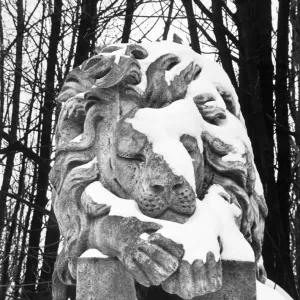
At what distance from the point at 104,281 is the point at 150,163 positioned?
1.88 feet

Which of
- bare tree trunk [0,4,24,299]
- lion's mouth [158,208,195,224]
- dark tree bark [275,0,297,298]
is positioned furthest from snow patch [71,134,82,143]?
bare tree trunk [0,4,24,299]

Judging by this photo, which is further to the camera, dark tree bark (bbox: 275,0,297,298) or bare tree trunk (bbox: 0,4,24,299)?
bare tree trunk (bbox: 0,4,24,299)

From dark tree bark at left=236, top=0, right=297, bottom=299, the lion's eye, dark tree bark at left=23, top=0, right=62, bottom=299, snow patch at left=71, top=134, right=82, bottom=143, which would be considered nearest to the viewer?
the lion's eye

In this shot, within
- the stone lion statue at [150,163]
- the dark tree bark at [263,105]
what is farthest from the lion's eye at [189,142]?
the dark tree bark at [263,105]

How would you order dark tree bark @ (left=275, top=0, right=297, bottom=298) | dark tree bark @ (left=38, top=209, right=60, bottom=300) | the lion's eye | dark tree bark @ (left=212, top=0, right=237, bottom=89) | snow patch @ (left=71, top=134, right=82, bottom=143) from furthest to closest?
dark tree bark @ (left=38, top=209, right=60, bottom=300) → dark tree bark @ (left=275, top=0, right=297, bottom=298) → dark tree bark @ (left=212, top=0, right=237, bottom=89) → snow patch @ (left=71, top=134, right=82, bottom=143) → the lion's eye

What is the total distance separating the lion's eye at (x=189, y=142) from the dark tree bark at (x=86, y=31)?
579 cm

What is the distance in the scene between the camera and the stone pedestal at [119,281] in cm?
297

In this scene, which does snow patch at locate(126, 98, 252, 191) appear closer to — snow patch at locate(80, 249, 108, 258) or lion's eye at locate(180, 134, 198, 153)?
lion's eye at locate(180, 134, 198, 153)

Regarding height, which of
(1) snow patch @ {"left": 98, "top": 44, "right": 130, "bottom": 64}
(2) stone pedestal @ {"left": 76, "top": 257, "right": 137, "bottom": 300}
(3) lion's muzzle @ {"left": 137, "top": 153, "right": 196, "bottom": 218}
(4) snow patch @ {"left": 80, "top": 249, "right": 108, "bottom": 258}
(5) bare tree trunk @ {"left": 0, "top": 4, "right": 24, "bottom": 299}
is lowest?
(2) stone pedestal @ {"left": 76, "top": 257, "right": 137, "bottom": 300}

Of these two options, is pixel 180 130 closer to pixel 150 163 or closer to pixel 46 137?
pixel 150 163

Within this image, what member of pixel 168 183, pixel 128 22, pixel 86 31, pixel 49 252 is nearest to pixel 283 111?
pixel 128 22

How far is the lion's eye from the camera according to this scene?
10.5 ft

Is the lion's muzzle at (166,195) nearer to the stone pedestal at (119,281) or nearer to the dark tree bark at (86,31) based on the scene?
the stone pedestal at (119,281)

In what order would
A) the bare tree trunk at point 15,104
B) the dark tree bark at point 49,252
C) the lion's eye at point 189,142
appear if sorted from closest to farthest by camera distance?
the lion's eye at point 189,142 → the dark tree bark at point 49,252 → the bare tree trunk at point 15,104
